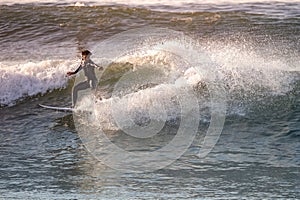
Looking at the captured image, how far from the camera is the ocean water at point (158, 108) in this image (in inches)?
374

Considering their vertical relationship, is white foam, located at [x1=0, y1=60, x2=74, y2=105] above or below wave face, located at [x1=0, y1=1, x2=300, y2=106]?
below

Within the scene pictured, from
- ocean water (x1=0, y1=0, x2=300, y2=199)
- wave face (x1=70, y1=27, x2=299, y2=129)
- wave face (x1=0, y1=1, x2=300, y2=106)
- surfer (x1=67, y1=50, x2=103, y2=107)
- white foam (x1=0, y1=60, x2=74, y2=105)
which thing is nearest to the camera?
ocean water (x1=0, y1=0, x2=300, y2=199)

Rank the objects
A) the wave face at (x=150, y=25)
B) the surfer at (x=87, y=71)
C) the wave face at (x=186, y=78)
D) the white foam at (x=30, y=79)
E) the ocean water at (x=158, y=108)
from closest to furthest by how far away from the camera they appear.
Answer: the ocean water at (x=158, y=108) → the wave face at (x=186, y=78) → the surfer at (x=87, y=71) → the wave face at (x=150, y=25) → the white foam at (x=30, y=79)

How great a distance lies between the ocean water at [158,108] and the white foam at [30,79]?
2 cm

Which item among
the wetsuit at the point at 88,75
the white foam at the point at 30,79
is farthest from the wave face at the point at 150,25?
the wetsuit at the point at 88,75

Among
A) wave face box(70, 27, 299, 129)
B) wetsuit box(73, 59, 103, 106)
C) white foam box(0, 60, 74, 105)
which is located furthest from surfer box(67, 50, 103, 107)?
white foam box(0, 60, 74, 105)

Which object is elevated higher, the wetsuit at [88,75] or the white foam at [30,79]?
the wetsuit at [88,75]

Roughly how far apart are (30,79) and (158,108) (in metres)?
4.24

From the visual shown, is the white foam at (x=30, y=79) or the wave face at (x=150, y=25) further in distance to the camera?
the white foam at (x=30, y=79)

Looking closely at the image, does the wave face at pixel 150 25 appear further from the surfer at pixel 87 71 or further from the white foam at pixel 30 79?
the surfer at pixel 87 71

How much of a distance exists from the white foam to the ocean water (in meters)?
0.02

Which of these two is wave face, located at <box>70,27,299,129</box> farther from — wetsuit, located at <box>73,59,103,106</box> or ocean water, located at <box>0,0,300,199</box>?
wetsuit, located at <box>73,59,103,106</box>

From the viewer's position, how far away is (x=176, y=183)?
9312mm

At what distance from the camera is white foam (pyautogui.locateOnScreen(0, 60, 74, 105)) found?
612 inches
